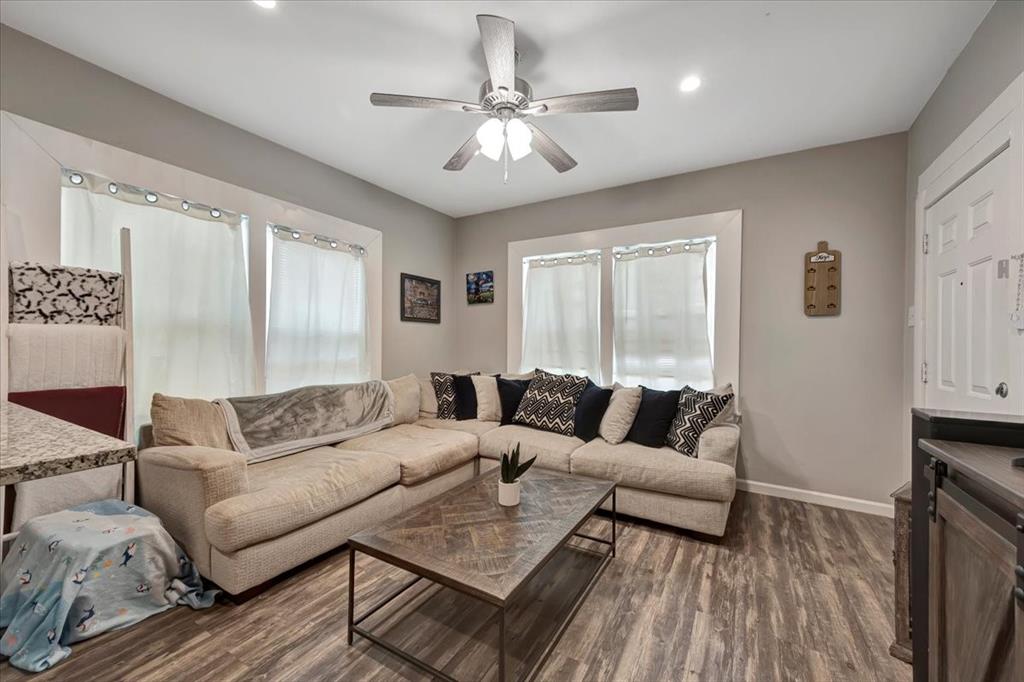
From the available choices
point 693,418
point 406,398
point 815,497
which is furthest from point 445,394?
point 815,497

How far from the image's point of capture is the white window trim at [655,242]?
3188mm

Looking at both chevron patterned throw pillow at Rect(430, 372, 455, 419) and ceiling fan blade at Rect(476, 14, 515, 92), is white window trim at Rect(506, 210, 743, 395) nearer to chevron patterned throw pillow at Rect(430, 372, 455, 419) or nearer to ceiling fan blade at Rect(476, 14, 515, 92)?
chevron patterned throw pillow at Rect(430, 372, 455, 419)

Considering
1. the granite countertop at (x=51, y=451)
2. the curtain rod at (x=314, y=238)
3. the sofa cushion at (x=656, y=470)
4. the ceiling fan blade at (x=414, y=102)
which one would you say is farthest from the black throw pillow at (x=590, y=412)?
the granite countertop at (x=51, y=451)

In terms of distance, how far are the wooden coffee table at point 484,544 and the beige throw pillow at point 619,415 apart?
33.1 inches

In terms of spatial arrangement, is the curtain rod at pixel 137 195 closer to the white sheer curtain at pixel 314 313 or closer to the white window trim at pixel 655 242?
the white sheer curtain at pixel 314 313

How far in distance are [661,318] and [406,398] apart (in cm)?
237

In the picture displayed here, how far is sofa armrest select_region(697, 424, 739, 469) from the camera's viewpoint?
2482mm

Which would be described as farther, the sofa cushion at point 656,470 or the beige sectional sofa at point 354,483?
the sofa cushion at point 656,470

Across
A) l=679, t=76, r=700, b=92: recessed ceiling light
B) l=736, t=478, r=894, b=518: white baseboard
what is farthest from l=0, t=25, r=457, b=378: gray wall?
l=736, t=478, r=894, b=518: white baseboard

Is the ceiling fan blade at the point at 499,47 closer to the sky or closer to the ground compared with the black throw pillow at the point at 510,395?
closer to the sky

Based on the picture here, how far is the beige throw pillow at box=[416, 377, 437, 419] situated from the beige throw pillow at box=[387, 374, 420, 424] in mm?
51

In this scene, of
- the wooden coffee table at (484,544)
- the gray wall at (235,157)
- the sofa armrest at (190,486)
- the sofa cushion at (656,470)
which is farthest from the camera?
the sofa cushion at (656,470)

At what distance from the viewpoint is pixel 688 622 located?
1.71m

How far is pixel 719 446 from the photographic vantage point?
8.22 feet
